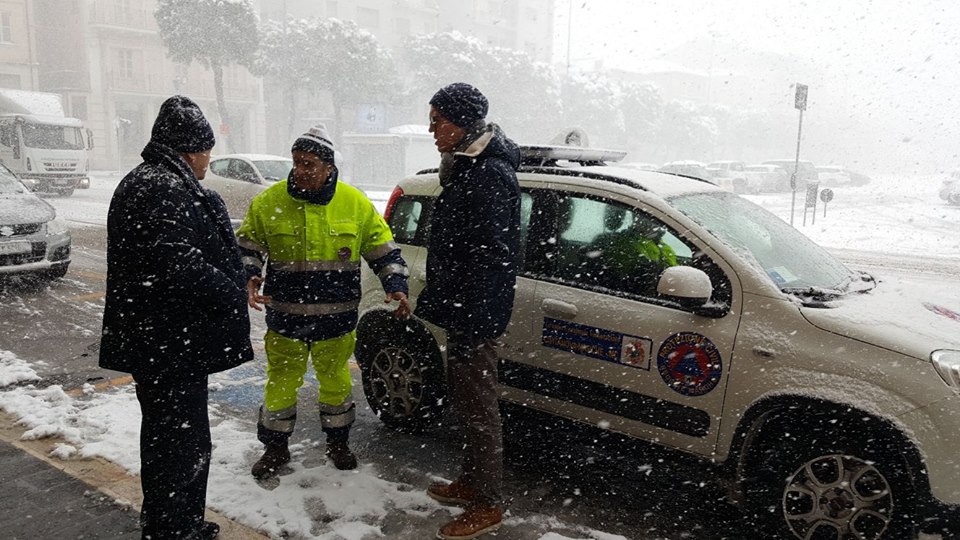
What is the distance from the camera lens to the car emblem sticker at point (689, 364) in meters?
3.15

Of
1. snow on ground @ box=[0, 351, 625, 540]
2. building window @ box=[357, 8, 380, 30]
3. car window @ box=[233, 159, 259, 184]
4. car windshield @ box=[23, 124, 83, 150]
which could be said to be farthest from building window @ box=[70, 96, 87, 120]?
snow on ground @ box=[0, 351, 625, 540]

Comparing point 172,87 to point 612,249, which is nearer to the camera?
point 612,249

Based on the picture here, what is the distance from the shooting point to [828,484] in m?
2.92

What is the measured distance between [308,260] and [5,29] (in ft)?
152

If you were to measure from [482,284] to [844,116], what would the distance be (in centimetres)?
14738

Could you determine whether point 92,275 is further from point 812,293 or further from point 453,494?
point 812,293

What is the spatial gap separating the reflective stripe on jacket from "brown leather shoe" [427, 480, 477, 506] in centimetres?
96

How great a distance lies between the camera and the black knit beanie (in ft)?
11.4

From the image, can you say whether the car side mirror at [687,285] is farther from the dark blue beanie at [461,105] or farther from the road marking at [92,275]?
Answer: the road marking at [92,275]

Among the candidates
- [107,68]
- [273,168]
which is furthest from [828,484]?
[107,68]

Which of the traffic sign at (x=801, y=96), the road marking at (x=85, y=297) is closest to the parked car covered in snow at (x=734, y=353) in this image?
the road marking at (x=85, y=297)

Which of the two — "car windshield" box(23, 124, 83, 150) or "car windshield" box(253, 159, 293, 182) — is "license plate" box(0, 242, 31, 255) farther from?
"car windshield" box(23, 124, 83, 150)

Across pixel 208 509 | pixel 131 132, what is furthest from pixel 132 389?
pixel 131 132

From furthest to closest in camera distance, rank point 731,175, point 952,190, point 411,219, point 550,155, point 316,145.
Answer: point 731,175
point 952,190
point 411,219
point 550,155
point 316,145
